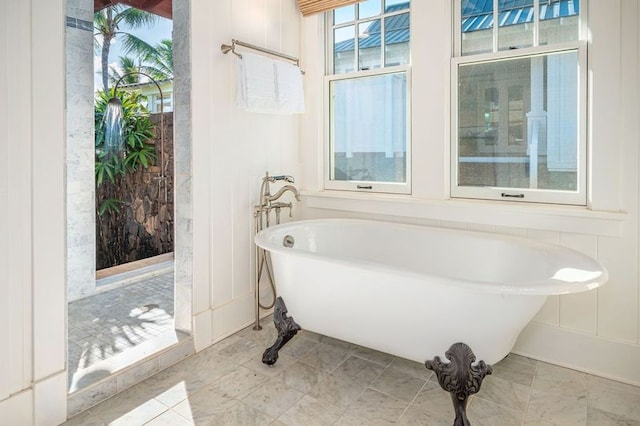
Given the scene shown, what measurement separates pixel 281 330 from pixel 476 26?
2121 millimetres

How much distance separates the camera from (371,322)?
1881 millimetres

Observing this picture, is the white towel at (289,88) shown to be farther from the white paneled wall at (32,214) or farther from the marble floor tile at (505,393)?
the marble floor tile at (505,393)

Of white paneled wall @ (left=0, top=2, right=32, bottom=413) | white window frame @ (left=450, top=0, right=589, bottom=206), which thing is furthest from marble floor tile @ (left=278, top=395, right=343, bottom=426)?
white window frame @ (left=450, top=0, right=589, bottom=206)

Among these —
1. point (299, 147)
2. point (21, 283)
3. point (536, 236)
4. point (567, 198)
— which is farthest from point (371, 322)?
point (299, 147)

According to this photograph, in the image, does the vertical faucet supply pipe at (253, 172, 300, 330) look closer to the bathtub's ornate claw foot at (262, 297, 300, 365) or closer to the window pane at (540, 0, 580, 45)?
the bathtub's ornate claw foot at (262, 297, 300, 365)

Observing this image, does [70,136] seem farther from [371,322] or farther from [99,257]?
[371,322]

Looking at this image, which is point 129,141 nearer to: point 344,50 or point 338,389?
point 344,50

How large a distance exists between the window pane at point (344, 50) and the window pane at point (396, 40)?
0.28 meters

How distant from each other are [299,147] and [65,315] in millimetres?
1940

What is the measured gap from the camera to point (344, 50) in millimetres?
3027

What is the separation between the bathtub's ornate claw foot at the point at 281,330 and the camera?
85.4 inches

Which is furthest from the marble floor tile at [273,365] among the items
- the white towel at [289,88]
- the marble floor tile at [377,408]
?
the white towel at [289,88]

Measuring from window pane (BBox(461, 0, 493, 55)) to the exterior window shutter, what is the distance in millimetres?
714

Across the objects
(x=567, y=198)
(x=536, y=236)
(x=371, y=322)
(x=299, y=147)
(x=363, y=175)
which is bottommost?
(x=371, y=322)
